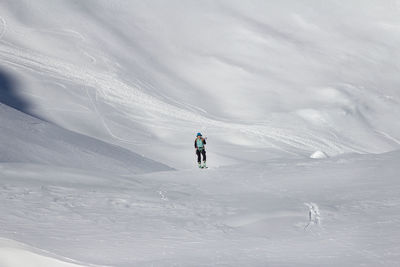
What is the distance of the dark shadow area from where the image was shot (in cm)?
2119

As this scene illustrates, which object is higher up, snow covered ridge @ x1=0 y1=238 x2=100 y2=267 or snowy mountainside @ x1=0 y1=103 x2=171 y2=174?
snowy mountainside @ x1=0 y1=103 x2=171 y2=174

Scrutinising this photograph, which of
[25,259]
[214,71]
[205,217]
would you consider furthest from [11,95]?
[25,259]

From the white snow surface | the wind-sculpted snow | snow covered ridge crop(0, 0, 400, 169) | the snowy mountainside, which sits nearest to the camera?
the wind-sculpted snow

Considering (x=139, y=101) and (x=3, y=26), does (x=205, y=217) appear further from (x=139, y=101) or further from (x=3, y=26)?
(x=3, y=26)

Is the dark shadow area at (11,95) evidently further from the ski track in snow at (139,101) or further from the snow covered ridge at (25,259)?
the snow covered ridge at (25,259)

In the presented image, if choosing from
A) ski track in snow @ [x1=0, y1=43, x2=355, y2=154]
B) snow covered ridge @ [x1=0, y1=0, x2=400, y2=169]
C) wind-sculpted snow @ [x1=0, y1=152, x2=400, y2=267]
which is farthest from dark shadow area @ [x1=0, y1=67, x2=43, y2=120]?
wind-sculpted snow @ [x1=0, y1=152, x2=400, y2=267]

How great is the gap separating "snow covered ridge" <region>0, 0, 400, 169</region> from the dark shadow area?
0.89 ft

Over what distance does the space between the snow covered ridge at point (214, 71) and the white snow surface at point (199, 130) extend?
0.11m

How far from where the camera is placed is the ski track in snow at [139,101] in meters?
24.9

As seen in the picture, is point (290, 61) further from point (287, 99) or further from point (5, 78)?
point (5, 78)

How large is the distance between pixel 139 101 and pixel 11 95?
538 centimetres

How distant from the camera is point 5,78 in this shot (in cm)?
2339

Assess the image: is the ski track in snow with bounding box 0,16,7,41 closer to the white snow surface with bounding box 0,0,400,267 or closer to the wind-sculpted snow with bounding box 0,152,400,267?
the white snow surface with bounding box 0,0,400,267

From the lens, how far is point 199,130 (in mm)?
24391
